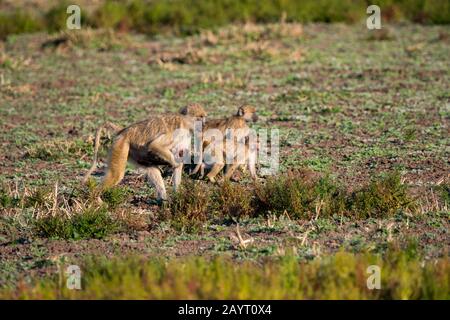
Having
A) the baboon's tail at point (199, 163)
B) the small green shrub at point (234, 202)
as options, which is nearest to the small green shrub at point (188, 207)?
the small green shrub at point (234, 202)

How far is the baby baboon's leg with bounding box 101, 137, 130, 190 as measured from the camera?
427 inches

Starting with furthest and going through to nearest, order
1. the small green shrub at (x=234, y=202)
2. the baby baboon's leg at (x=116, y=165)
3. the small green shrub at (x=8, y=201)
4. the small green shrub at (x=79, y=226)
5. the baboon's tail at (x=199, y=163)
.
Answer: the baboon's tail at (x=199, y=163)
the small green shrub at (x=8, y=201)
the baby baboon's leg at (x=116, y=165)
the small green shrub at (x=234, y=202)
the small green shrub at (x=79, y=226)

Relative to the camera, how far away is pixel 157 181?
36.2ft

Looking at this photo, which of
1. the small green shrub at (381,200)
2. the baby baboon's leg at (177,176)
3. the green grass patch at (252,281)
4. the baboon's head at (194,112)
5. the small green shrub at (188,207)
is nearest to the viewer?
the green grass patch at (252,281)

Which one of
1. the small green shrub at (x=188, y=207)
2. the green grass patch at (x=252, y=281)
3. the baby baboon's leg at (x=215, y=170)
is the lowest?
Answer: the green grass patch at (x=252, y=281)

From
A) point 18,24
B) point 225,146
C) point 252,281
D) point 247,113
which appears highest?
point 18,24

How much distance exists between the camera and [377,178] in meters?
11.6

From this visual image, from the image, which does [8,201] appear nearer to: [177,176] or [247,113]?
[177,176]

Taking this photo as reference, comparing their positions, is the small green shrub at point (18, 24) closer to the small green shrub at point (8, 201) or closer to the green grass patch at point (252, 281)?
the small green shrub at point (8, 201)

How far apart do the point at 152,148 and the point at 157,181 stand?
41 centimetres

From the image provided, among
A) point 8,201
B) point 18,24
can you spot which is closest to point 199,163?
point 8,201

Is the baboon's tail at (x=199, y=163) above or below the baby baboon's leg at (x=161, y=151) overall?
below

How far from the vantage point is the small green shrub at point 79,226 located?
980 cm
